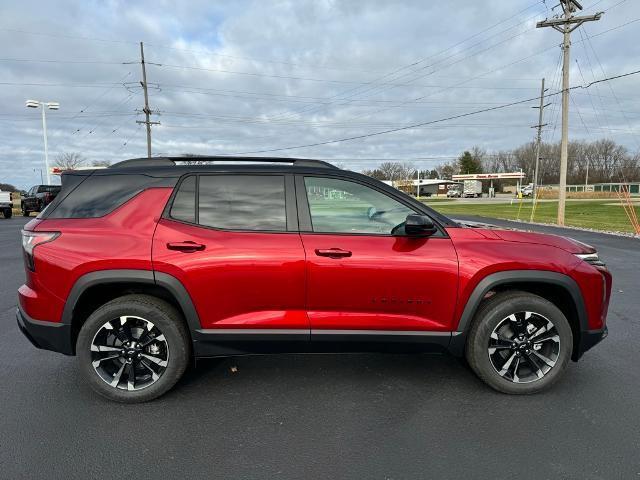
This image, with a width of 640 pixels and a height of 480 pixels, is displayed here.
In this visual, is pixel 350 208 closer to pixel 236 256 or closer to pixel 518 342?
pixel 236 256

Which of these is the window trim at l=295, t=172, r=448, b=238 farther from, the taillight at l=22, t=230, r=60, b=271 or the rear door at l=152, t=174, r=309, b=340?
the taillight at l=22, t=230, r=60, b=271

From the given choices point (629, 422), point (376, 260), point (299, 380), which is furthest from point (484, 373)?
point (299, 380)

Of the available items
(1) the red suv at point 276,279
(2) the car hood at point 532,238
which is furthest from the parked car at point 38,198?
(2) the car hood at point 532,238

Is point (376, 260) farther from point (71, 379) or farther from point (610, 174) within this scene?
point (610, 174)

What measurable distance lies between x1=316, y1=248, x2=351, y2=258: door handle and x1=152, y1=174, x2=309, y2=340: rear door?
0.13 m

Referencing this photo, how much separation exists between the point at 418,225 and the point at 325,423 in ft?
4.93

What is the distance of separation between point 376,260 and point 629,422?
202 cm

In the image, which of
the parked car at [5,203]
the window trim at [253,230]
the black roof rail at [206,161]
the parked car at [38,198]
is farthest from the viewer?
the parked car at [38,198]

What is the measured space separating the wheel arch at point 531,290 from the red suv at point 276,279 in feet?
0.03

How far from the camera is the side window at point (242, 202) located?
10.1 feet

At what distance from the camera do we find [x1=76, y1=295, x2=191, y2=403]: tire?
118 inches

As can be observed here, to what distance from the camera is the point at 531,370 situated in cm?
326

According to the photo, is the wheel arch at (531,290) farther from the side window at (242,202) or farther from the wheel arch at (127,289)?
the wheel arch at (127,289)

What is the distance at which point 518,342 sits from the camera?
3168 millimetres
